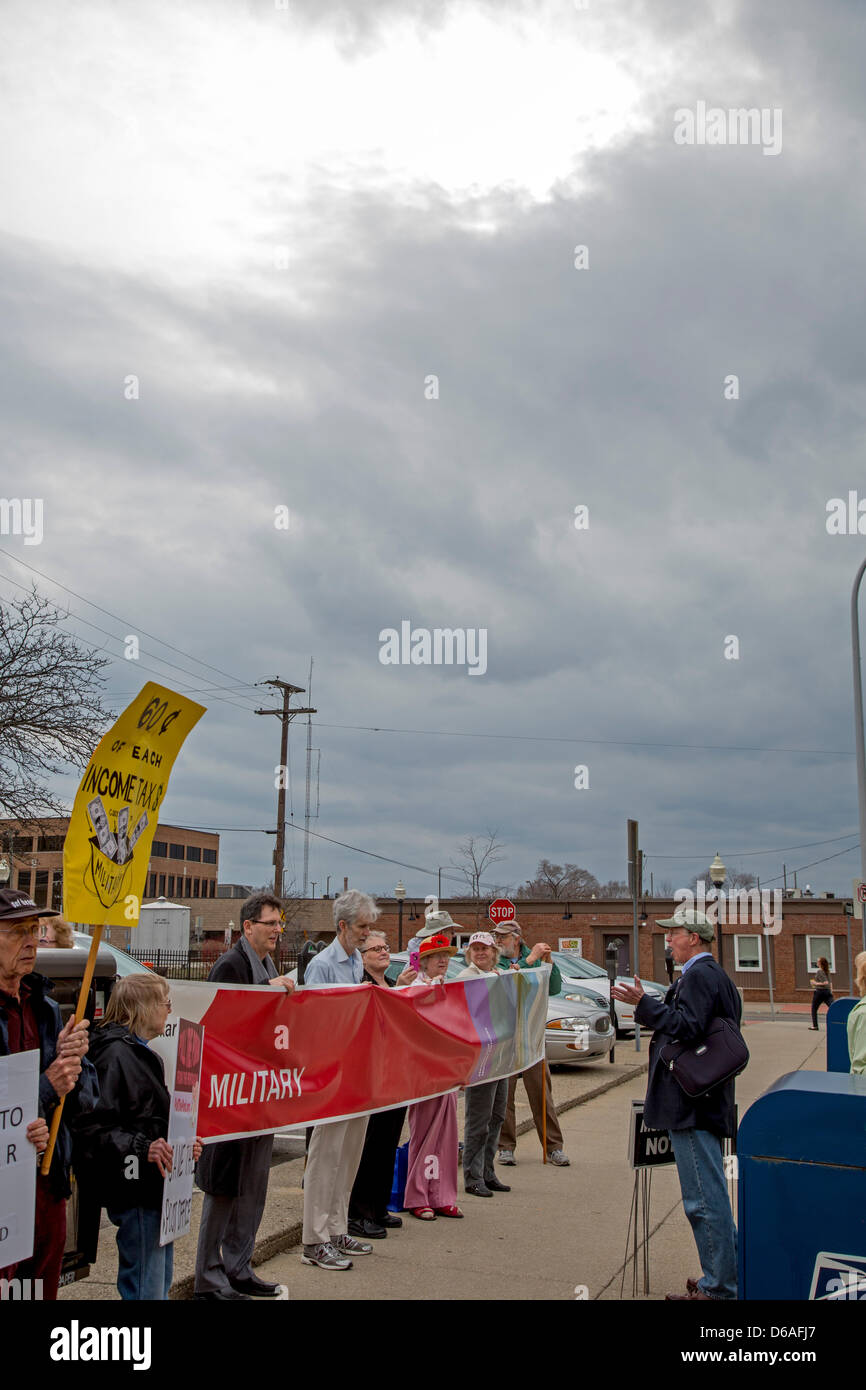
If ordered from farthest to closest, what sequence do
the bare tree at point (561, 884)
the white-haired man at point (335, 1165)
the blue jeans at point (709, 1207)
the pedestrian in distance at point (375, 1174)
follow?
1. the bare tree at point (561, 884)
2. the pedestrian in distance at point (375, 1174)
3. the white-haired man at point (335, 1165)
4. the blue jeans at point (709, 1207)

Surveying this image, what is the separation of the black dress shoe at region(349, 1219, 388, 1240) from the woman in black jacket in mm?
2615

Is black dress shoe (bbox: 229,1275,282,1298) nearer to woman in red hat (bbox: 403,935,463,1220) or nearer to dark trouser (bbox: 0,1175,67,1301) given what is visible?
dark trouser (bbox: 0,1175,67,1301)

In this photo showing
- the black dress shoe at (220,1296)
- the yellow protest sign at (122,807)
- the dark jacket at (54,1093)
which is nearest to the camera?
the dark jacket at (54,1093)

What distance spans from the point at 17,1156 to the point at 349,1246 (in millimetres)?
3360

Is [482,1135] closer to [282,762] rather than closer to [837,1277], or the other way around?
[837,1277]

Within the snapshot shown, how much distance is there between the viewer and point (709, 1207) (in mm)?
5664

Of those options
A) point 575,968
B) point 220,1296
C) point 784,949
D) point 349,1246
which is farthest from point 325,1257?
point 784,949

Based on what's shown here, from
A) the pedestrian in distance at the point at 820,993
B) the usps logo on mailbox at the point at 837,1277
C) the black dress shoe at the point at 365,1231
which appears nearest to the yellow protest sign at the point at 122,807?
the usps logo on mailbox at the point at 837,1277

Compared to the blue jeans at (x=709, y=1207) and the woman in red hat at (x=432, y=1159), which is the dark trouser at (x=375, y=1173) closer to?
the woman in red hat at (x=432, y=1159)

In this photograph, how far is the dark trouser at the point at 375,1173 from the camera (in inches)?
288

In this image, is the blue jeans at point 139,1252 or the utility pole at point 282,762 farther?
the utility pole at point 282,762

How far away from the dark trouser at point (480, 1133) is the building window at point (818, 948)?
38.7 meters

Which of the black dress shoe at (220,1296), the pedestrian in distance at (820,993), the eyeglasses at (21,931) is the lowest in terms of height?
the pedestrian in distance at (820,993)

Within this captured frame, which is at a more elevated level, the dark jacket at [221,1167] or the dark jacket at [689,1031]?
the dark jacket at [689,1031]
